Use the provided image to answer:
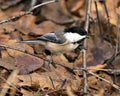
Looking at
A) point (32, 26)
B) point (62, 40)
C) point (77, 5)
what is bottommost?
point (62, 40)

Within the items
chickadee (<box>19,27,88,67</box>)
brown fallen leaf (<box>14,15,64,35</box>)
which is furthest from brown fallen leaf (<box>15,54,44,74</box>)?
brown fallen leaf (<box>14,15,64,35</box>)

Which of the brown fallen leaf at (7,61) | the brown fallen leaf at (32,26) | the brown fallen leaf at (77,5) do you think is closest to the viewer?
the brown fallen leaf at (7,61)

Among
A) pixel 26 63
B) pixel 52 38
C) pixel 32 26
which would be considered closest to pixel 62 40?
pixel 52 38

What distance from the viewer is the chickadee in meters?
3.83

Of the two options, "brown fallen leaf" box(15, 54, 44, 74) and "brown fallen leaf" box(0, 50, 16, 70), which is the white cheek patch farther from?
"brown fallen leaf" box(0, 50, 16, 70)

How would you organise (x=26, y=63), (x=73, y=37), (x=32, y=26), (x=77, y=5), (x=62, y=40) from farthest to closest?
(x=77, y=5) → (x=32, y=26) → (x=62, y=40) → (x=73, y=37) → (x=26, y=63)

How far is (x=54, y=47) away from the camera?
159 inches

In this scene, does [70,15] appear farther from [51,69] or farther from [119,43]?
[51,69]

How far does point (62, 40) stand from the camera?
4.00 m

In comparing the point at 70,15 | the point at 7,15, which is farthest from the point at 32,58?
the point at 70,15

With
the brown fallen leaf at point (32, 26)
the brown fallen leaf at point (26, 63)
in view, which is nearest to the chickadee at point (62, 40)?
the brown fallen leaf at point (26, 63)

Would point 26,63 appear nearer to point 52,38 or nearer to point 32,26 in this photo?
point 52,38

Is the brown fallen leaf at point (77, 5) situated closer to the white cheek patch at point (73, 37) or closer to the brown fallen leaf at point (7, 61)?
the white cheek patch at point (73, 37)

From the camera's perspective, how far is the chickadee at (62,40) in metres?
3.83
